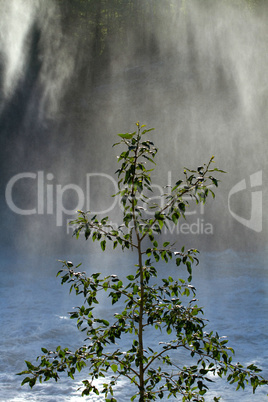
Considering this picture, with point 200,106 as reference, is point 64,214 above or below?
below

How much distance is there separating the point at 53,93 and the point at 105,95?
1766 mm

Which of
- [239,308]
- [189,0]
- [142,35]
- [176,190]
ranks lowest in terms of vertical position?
[239,308]

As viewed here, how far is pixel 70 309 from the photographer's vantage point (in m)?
6.34

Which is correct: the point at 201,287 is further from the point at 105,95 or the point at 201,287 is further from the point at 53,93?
the point at 53,93

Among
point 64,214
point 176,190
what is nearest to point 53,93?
point 64,214

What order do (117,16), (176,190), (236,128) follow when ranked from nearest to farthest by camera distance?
(176,190) → (236,128) → (117,16)

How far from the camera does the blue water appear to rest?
3896 mm

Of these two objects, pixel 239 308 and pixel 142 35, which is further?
pixel 142 35

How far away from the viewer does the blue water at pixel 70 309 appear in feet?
12.8

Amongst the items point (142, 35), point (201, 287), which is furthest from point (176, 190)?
point (142, 35)

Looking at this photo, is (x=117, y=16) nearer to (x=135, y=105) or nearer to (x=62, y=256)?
(x=135, y=105)

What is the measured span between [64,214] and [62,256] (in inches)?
101

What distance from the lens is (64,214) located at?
12477 mm

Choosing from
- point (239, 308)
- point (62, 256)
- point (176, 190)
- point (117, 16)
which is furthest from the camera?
point (117, 16)
